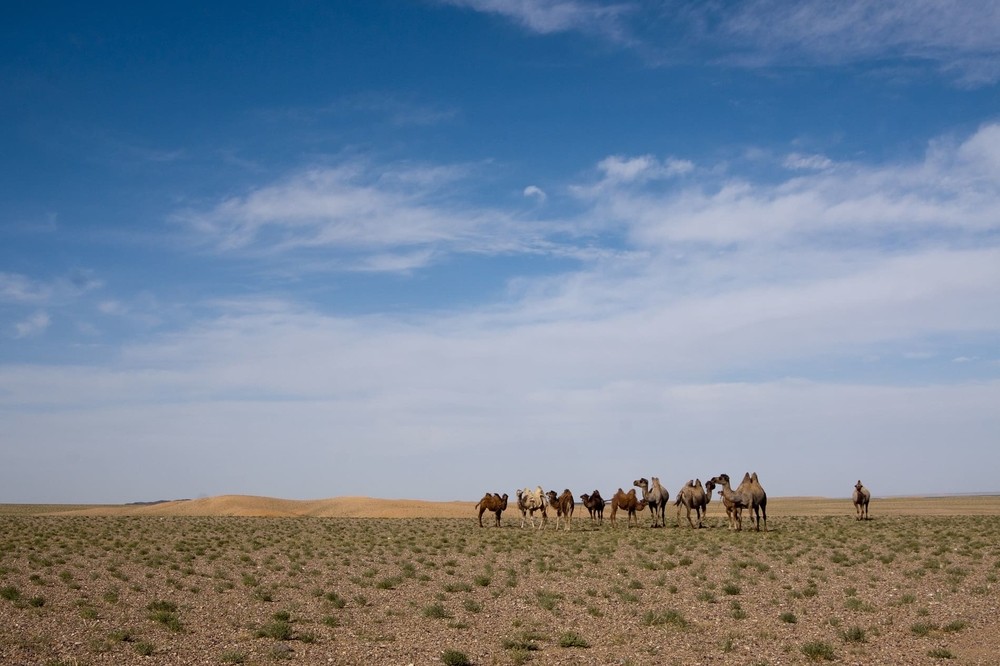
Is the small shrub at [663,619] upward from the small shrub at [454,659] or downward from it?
upward

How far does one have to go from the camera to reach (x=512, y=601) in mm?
18156

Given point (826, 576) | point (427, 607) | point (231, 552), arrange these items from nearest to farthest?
point (427, 607) → point (826, 576) → point (231, 552)

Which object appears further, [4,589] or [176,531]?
[176,531]

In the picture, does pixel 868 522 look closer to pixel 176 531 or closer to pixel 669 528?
pixel 669 528

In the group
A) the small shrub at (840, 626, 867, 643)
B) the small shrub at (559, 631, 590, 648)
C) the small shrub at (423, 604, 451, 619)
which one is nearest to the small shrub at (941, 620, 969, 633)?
the small shrub at (840, 626, 867, 643)

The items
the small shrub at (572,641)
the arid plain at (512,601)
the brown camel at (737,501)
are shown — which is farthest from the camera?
the brown camel at (737,501)

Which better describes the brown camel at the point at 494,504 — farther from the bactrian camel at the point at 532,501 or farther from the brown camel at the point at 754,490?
the brown camel at the point at 754,490

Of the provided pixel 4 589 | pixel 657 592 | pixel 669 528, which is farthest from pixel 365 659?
pixel 669 528

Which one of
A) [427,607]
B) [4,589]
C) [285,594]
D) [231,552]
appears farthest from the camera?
[231,552]

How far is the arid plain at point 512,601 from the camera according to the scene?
1330 cm

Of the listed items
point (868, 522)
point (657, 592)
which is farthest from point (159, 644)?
point (868, 522)

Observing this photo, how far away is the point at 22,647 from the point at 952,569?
68.9ft

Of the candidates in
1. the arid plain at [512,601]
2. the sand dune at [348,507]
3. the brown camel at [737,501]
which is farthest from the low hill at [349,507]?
the arid plain at [512,601]

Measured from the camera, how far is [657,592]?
61.9 ft
